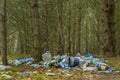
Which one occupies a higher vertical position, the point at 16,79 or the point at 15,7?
the point at 15,7

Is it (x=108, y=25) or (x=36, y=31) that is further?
(x=108, y=25)

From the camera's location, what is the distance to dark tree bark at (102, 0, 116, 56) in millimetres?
16453

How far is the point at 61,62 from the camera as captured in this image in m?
11.9

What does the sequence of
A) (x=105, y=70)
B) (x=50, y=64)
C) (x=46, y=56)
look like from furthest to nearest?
(x=46, y=56) → (x=50, y=64) → (x=105, y=70)

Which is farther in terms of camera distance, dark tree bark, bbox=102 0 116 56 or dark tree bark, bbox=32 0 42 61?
dark tree bark, bbox=102 0 116 56

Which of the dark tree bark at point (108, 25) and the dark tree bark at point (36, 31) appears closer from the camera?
the dark tree bark at point (36, 31)

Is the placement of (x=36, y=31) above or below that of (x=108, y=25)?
below

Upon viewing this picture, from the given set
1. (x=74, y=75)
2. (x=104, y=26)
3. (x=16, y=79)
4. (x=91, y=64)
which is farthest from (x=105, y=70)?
(x=104, y=26)

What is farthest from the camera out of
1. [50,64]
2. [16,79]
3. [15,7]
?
[15,7]

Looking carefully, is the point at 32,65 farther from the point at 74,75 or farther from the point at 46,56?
the point at 74,75

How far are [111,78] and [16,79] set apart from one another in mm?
3402

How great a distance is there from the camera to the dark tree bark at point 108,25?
54.0 ft

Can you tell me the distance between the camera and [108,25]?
54.4ft

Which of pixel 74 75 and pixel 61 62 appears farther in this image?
pixel 61 62
